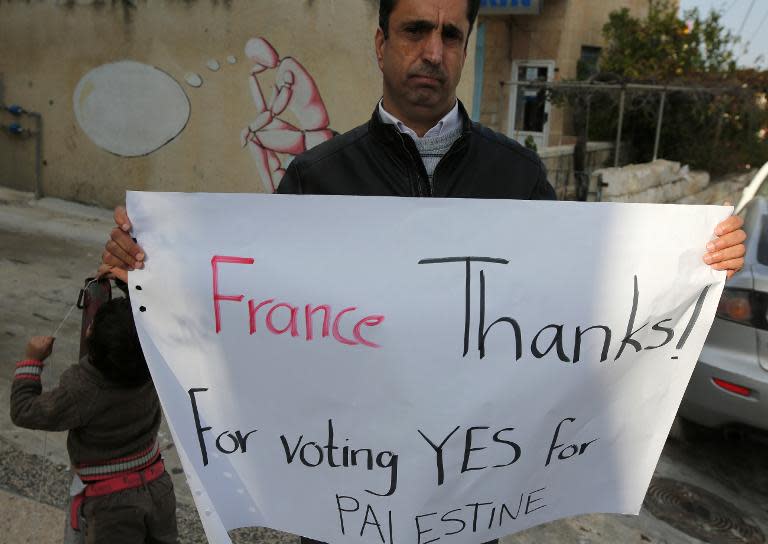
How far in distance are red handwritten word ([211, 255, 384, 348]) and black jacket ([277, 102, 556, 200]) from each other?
336 millimetres

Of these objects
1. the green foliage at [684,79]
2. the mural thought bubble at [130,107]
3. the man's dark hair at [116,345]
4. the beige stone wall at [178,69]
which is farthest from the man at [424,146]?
the green foliage at [684,79]

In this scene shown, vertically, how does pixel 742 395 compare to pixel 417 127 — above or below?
below

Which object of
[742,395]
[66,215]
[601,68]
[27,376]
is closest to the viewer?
[27,376]

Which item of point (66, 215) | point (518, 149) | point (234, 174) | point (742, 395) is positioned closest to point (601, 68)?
point (234, 174)

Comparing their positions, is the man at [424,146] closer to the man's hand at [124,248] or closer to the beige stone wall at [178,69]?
the man's hand at [124,248]

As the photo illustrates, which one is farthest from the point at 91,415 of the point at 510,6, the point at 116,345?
the point at 510,6

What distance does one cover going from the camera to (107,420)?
235 centimetres

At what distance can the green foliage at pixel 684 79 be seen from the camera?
1384 cm

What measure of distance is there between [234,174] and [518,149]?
7.18 m

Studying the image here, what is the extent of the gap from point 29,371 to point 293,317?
111 centimetres

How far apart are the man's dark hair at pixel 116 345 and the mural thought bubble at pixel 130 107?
23.6 feet

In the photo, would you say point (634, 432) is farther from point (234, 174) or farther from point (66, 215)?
point (66, 215)

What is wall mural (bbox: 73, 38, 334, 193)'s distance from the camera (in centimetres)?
827

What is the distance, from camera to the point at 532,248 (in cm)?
182
